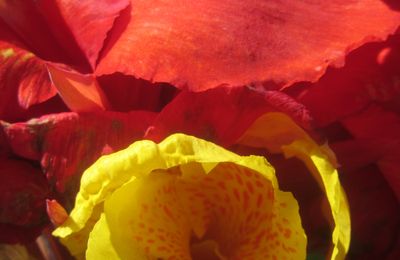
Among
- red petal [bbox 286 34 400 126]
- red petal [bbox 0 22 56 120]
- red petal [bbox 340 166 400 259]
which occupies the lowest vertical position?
red petal [bbox 340 166 400 259]

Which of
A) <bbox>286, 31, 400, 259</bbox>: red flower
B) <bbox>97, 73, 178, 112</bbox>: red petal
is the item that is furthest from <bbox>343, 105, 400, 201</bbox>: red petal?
<bbox>97, 73, 178, 112</bbox>: red petal

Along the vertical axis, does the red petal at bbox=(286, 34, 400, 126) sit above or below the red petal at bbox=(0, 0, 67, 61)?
below

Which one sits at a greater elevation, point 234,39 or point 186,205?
point 234,39

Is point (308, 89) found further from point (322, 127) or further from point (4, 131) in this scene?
point (4, 131)

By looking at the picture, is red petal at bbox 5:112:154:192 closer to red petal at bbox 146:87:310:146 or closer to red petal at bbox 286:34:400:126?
red petal at bbox 146:87:310:146

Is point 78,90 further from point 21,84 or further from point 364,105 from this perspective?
point 364,105

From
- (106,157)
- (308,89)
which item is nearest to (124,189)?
(106,157)

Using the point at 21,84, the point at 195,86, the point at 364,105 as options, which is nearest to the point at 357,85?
the point at 364,105
